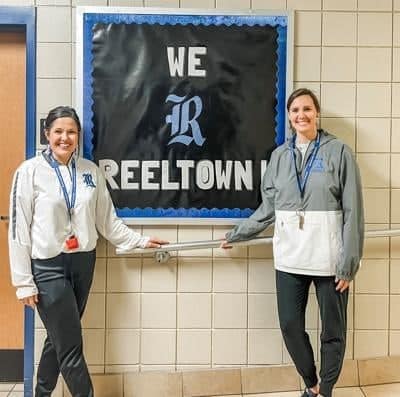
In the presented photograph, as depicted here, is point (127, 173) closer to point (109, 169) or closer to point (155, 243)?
point (109, 169)

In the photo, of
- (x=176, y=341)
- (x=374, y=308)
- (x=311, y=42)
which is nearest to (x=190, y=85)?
(x=311, y=42)

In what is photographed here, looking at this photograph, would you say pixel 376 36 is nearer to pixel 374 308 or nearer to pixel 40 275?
pixel 374 308

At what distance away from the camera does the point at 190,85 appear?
8.50ft

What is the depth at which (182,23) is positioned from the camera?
258 cm

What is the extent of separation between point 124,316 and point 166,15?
1523 mm

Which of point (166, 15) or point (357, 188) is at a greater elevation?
point (166, 15)

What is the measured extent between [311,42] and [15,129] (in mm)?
1586

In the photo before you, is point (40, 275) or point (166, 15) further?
point (166, 15)

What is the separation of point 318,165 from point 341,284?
0.52 meters

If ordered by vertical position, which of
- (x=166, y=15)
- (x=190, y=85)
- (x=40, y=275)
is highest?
(x=166, y=15)

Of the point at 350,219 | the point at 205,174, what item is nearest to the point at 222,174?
the point at 205,174

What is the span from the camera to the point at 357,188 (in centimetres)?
222

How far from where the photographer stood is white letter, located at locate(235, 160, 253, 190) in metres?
2.62

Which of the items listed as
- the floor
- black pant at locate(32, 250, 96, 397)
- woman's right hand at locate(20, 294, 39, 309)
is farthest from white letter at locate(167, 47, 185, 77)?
the floor
